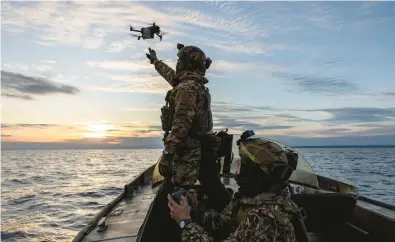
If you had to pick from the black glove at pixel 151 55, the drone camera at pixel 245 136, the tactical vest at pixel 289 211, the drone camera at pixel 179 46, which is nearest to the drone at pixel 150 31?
the black glove at pixel 151 55

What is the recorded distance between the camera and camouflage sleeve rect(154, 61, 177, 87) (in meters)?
5.64

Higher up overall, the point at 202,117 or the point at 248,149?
the point at 202,117

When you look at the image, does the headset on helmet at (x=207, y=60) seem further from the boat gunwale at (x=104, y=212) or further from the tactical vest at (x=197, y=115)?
the boat gunwale at (x=104, y=212)

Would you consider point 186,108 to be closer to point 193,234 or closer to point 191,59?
point 191,59

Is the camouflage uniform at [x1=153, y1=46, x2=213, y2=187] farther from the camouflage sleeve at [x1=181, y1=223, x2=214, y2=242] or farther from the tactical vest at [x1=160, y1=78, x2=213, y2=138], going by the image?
the camouflage sleeve at [x1=181, y1=223, x2=214, y2=242]

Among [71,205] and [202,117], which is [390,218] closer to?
[202,117]

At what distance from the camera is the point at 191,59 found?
5.21 metres

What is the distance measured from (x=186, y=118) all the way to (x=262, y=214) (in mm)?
2499

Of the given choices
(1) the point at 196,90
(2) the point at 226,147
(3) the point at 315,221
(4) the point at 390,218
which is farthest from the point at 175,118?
(4) the point at 390,218

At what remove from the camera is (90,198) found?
20.6 m

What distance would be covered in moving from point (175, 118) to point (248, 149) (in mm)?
2164

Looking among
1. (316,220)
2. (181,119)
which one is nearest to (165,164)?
→ (181,119)

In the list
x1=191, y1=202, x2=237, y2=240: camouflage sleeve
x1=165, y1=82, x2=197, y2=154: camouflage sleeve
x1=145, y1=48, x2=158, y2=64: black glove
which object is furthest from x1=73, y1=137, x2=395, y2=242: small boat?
x1=145, y1=48, x2=158, y2=64: black glove

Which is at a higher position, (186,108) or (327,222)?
(186,108)
